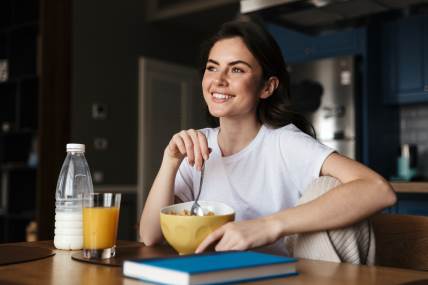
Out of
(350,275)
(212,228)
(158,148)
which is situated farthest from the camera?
(158,148)

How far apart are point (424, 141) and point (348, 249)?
3126 millimetres

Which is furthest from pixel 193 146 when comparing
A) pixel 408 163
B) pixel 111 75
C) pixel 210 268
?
pixel 111 75

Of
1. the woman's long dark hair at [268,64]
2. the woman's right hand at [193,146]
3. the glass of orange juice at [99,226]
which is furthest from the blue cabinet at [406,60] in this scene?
the glass of orange juice at [99,226]

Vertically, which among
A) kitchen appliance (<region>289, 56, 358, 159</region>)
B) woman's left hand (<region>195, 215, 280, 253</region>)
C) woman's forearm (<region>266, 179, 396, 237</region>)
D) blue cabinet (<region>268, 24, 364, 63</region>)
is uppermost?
blue cabinet (<region>268, 24, 364, 63</region>)

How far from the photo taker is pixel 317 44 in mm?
4176

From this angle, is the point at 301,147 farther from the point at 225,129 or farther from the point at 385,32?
the point at 385,32

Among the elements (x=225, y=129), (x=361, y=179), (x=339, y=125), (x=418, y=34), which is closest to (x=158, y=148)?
(x=339, y=125)

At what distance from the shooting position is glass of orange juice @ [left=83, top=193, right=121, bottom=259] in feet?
3.63

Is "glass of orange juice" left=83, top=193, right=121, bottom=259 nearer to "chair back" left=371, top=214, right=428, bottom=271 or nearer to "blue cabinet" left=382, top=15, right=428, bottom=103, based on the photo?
"chair back" left=371, top=214, right=428, bottom=271

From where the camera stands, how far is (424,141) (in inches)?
157

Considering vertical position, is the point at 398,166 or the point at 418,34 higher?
the point at 418,34

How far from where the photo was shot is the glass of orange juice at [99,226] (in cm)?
111

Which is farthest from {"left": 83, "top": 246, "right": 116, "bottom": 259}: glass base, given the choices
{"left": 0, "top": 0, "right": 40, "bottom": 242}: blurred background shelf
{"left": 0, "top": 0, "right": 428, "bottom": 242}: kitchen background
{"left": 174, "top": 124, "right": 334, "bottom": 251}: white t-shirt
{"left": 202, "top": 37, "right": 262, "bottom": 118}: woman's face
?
{"left": 0, "top": 0, "right": 40, "bottom": 242}: blurred background shelf

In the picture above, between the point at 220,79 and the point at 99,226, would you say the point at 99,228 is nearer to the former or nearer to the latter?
the point at 99,226
